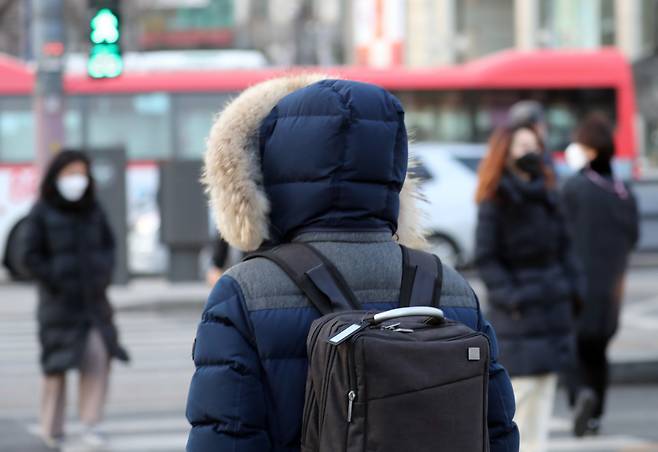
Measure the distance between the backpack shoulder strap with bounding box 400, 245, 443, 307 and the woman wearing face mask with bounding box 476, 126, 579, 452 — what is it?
345cm

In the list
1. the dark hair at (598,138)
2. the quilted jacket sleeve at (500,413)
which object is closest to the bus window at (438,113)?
the dark hair at (598,138)

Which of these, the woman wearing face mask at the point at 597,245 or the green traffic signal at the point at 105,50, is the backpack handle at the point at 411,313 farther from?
the green traffic signal at the point at 105,50

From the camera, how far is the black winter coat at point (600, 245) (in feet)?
24.8

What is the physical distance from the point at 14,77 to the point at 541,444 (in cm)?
1648

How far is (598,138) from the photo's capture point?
7.50 meters

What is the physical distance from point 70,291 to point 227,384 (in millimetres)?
4954

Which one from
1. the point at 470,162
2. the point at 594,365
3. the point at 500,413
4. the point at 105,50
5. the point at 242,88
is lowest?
the point at 470,162

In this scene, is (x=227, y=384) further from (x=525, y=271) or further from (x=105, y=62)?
(x=105, y=62)

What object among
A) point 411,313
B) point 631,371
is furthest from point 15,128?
point 411,313

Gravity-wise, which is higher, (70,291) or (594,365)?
(70,291)

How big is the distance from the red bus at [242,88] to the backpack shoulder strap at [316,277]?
17960mm

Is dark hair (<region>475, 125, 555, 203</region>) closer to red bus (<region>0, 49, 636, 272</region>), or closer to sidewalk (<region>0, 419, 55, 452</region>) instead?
sidewalk (<region>0, 419, 55, 452</region>)

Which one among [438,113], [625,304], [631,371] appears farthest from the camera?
[438,113]

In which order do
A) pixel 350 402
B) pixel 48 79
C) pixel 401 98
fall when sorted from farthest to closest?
pixel 401 98
pixel 48 79
pixel 350 402
